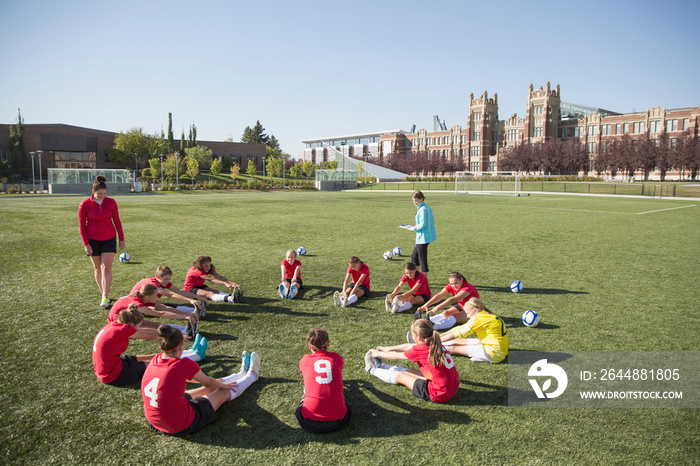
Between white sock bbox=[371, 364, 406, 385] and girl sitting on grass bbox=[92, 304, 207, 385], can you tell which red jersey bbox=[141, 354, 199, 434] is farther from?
white sock bbox=[371, 364, 406, 385]

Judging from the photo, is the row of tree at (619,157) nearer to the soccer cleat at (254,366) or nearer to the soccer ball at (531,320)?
the soccer ball at (531,320)

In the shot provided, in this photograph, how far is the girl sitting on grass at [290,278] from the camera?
27.7 feet

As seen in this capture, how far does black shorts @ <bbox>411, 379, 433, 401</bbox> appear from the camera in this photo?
15.6 feet

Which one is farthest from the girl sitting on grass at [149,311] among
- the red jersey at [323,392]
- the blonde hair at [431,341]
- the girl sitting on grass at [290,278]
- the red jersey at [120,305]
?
the blonde hair at [431,341]

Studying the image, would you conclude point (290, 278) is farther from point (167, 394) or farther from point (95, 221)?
point (167, 394)

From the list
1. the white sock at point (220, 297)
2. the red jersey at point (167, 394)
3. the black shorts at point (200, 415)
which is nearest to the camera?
the red jersey at point (167, 394)

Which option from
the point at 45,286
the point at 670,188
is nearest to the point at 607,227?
the point at 45,286

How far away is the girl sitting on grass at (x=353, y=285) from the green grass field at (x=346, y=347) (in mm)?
245

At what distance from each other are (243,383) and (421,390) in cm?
210

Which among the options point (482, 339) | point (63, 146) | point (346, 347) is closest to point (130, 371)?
point (346, 347)

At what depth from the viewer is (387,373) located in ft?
16.9

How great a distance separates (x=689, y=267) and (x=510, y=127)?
108 m

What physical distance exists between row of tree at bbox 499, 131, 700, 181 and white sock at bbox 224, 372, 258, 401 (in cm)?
8139

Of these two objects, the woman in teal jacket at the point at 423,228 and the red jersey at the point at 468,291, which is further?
the woman in teal jacket at the point at 423,228
